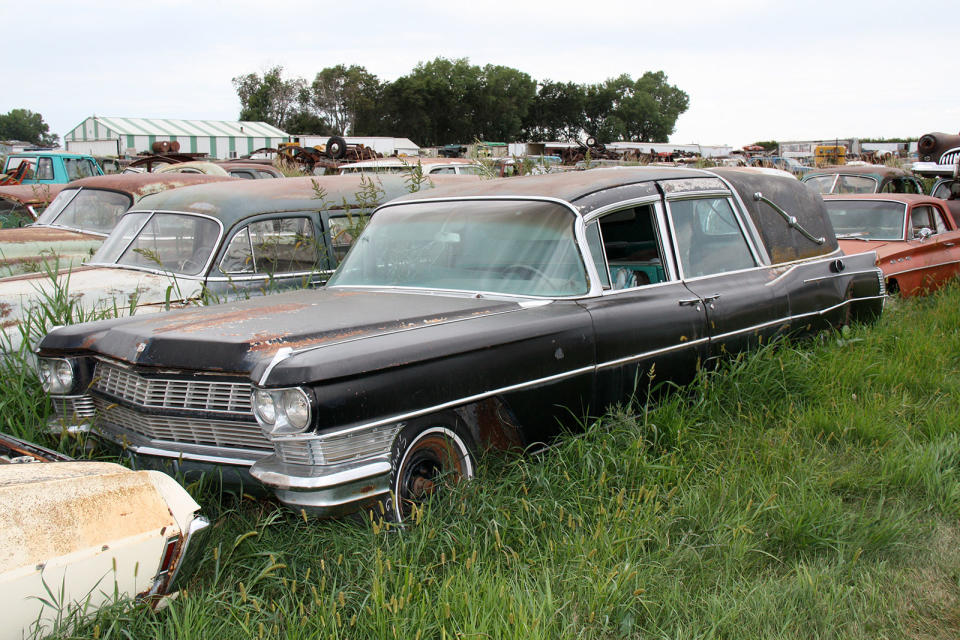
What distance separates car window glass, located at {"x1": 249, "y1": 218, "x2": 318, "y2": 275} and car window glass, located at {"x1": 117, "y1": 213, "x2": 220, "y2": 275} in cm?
31

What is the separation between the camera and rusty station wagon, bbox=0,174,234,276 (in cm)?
738

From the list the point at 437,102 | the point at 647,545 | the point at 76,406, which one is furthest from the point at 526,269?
the point at 437,102

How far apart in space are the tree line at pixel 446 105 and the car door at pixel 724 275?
69.7 metres

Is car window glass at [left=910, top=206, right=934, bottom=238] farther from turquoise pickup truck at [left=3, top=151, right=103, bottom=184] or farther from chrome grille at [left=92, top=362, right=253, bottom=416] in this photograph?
turquoise pickup truck at [left=3, top=151, right=103, bottom=184]

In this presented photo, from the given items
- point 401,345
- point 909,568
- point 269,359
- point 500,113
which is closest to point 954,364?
point 909,568

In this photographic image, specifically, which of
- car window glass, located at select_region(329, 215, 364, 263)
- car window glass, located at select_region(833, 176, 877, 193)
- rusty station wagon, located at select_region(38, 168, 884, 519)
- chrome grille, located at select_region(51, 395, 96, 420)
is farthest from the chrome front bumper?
car window glass, located at select_region(833, 176, 877, 193)

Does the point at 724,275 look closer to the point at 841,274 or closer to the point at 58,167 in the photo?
the point at 841,274

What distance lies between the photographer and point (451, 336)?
10.3 feet

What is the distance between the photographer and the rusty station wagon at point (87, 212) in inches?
291

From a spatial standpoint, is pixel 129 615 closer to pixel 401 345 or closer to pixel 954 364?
pixel 401 345

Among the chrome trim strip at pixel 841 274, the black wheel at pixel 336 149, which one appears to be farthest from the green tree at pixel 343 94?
the chrome trim strip at pixel 841 274

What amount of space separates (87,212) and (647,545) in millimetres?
7097

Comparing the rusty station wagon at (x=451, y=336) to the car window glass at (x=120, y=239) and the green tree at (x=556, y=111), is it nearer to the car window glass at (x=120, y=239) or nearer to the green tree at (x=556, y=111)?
the car window glass at (x=120, y=239)

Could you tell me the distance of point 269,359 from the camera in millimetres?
2807
